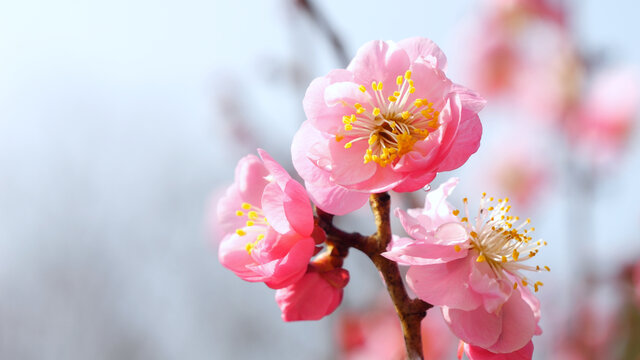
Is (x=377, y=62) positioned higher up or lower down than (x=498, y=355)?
higher up

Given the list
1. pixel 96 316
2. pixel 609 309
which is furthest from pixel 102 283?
pixel 609 309

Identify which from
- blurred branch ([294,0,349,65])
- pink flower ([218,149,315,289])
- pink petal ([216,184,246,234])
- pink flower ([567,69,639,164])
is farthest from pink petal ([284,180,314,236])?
pink flower ([567,69,639,164])

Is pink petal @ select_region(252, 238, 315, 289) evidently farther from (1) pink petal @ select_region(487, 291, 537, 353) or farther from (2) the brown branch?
(1) pink petal @ select_region(487, 291, 537, 353)

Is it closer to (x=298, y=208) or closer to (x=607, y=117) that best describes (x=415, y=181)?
(x=298, y=208)

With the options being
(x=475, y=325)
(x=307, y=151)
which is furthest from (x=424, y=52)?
(x=475, y=325)

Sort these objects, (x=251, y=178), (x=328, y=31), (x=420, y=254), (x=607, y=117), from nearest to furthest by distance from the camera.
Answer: (x=420, y=254), (x=251, y=178), (x=328, y=31), (x=607, y=117)

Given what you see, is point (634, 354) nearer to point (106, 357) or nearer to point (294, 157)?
point (294, 157)
